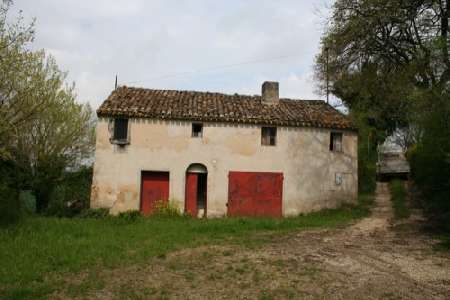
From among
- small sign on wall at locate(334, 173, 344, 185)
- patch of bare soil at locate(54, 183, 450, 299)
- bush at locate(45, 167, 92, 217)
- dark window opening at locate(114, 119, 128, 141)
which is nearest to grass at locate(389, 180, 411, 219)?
small sign on wall at locate(334, 173, 344, 185)

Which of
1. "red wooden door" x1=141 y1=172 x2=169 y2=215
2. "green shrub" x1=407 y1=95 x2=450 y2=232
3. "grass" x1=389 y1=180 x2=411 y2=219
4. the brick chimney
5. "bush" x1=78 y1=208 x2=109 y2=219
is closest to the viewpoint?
"green shrub" x1=407 y1=95 x2=450 y2=232

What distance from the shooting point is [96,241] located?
12422 millimetres

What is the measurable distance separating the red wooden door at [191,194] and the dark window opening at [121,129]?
3.35 metres

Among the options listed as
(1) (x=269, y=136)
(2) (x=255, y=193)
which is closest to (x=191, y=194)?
(2) (x=255, y=193)

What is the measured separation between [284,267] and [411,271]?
290 centimetres

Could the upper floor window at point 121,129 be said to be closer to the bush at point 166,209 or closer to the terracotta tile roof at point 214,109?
the terracotta tile roof at point 214,109

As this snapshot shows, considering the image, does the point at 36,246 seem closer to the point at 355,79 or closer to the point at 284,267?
the point at 284,267

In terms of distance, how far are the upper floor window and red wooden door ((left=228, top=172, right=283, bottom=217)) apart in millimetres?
5112

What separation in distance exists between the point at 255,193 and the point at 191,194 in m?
2.94

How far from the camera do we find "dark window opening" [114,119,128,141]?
18.8 metres

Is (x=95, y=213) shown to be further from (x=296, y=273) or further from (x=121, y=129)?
(x=296, y=273)

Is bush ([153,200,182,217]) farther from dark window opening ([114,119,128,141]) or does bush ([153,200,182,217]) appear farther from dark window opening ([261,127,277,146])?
dark window opening ([261,127,277,146])

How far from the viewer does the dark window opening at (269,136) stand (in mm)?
19641

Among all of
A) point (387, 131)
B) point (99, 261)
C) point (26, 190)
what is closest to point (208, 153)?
point (99, 261)
